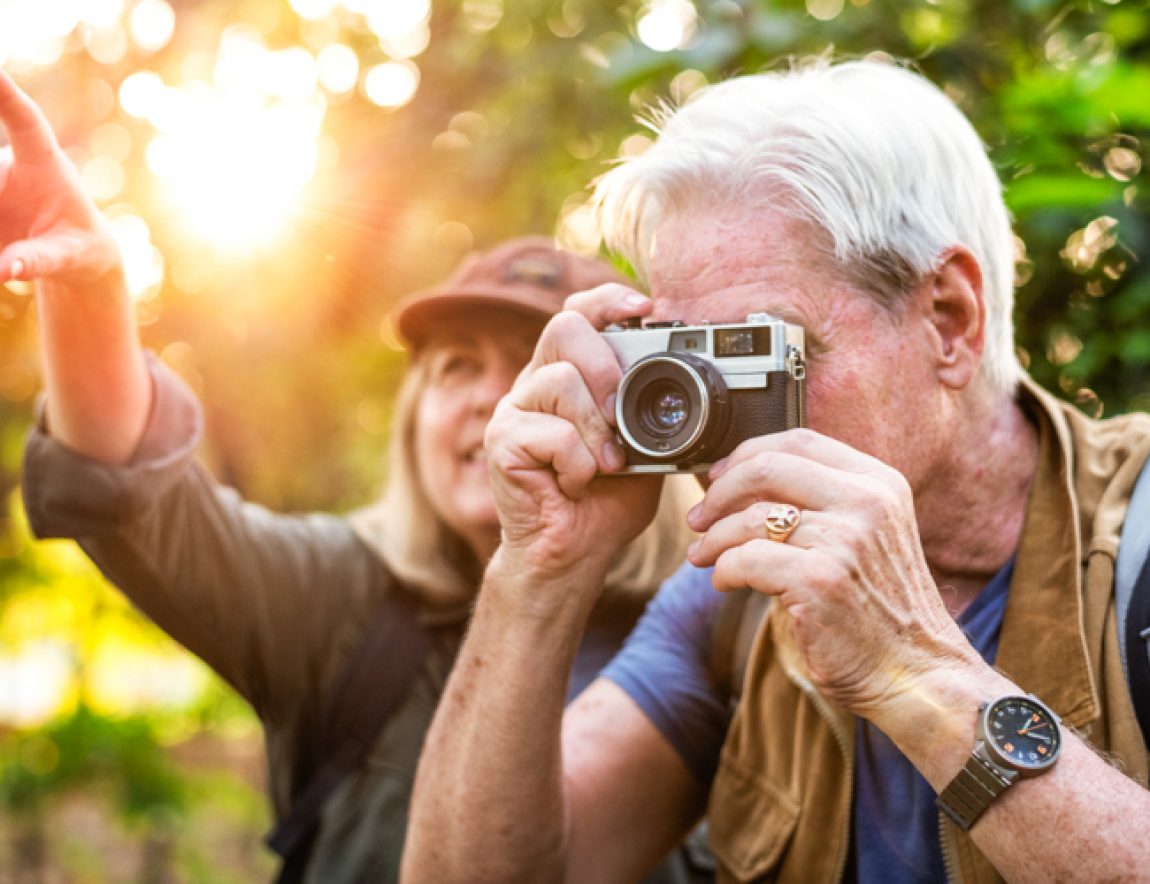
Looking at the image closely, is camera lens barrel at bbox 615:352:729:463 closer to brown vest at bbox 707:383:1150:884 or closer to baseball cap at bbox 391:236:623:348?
brown vest at bbox 707:383:1150:884

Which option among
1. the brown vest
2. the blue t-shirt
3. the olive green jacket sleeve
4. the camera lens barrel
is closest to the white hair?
the brown vest

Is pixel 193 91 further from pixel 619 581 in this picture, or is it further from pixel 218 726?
pixel 218 726

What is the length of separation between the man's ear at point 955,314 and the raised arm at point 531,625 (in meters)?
0.48

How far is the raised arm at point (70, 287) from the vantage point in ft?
5.41

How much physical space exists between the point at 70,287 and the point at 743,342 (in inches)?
47.0

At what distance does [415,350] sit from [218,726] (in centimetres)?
608

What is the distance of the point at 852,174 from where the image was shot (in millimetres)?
1797

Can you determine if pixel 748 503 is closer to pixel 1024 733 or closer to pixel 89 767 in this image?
pixel 1024 733

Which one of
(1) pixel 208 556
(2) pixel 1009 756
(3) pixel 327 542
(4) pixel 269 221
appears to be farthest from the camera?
(4) pixel 269 221

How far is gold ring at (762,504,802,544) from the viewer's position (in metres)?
1.46


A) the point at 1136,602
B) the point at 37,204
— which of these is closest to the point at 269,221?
the point at 37,204

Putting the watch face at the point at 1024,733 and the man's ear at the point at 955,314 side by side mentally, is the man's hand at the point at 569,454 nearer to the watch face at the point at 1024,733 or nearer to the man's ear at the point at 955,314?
the man's ear at the point at 955,314

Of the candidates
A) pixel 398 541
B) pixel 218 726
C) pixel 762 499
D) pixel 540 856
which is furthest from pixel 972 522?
pixel 218 726

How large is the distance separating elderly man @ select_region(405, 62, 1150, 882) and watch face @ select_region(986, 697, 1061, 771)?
0.85ft
